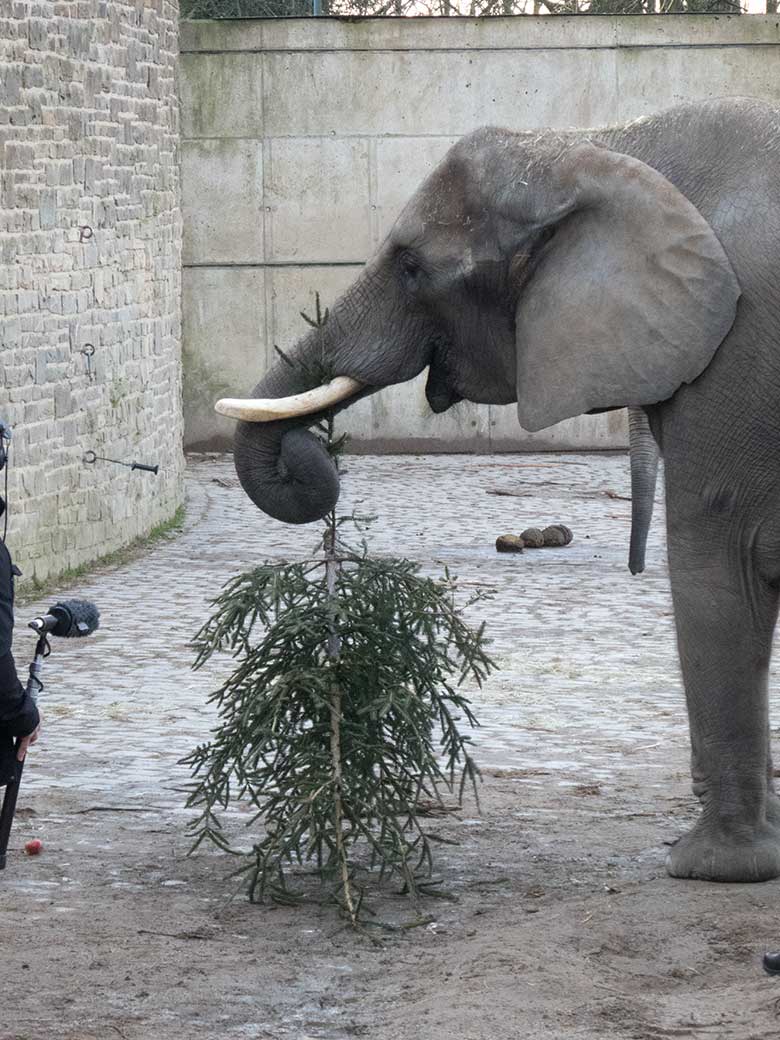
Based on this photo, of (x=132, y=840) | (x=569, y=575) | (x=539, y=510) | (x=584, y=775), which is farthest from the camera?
(x=539, y=510)

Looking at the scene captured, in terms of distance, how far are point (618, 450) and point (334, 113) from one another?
4938mm

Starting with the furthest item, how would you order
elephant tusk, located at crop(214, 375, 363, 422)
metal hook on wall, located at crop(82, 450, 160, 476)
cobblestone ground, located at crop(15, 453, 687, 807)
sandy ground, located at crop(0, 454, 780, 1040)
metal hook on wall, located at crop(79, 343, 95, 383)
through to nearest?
1. metal hook on wall, located at crop(82, 450, 160, 476)
2. metal hook on wall, located at crop(79, 343, 95, 383)
3. cobblestone ground, located at crop(15, 453, 687, 807)
4. elephant tusk, located at crop(214, 375, 363, 422)
5. sandy ground, located at crop(0, 454, 780, 1040)

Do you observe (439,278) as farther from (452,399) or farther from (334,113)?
(334,113)

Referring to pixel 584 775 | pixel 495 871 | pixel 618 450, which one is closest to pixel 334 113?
pixel 618 450

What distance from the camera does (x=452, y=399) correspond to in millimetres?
6719

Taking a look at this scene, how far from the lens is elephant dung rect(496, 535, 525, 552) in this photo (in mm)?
15344

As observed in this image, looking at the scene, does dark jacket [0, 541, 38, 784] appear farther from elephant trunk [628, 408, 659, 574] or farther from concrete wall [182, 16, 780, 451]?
concrete wall [182, 16, 780, 451]

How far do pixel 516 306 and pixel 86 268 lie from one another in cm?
839

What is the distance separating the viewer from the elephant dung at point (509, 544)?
15344mm

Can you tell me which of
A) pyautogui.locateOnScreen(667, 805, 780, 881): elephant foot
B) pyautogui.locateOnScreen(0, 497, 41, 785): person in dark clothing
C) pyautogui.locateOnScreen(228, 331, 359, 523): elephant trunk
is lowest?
pyautogui.locateOnScreen(667, 805, 780, 881): elephant foot

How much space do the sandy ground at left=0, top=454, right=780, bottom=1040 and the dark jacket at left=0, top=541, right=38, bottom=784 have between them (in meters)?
0.42

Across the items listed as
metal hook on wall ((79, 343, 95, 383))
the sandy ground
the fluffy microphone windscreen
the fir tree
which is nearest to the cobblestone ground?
the sandy ground

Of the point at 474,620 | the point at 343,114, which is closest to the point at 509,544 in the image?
the point at 474,620

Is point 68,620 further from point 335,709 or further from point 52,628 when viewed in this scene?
point 335,709
